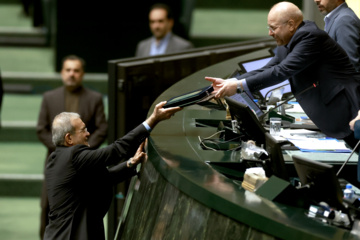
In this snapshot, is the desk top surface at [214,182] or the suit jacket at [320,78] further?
the suit jacket at [320,78]

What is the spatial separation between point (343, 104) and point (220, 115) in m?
0.96

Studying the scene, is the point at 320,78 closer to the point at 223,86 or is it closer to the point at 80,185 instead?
the point at 223,86

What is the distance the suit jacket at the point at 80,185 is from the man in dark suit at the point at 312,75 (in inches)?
23.6

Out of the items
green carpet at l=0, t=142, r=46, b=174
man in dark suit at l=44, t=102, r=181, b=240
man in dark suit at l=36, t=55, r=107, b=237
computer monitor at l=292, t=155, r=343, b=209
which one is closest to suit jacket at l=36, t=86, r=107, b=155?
man in dark suit at l=36, t=55, r=107, b=237

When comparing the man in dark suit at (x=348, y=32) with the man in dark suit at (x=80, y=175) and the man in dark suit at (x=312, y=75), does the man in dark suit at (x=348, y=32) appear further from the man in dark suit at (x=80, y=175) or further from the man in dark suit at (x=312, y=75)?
the man in dark suit at (x=80, y=175)

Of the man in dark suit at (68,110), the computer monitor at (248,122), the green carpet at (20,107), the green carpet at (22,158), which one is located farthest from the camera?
the green carpet at (20,107)

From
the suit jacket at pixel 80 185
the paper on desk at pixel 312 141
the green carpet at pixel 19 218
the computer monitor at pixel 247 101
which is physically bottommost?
the green carpet at pixel 19 218

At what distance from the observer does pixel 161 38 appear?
736cm

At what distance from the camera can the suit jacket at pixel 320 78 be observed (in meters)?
4.14

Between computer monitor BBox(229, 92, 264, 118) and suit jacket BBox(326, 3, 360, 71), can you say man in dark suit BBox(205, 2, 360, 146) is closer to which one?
computer monitor BBox(229, 92, 264, 118)

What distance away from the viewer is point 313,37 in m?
4.12

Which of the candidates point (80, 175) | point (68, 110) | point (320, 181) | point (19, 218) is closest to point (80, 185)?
point (80, 175)

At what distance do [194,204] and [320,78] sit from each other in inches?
52.4

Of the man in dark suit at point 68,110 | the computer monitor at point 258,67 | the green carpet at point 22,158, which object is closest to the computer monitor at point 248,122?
the computer monitor at point 258,67
